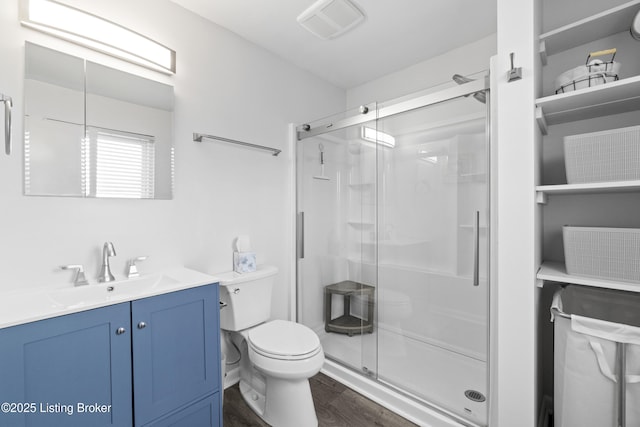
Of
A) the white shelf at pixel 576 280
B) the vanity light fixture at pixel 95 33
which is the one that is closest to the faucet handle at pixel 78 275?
the vanity light fixture at pixel 95 33

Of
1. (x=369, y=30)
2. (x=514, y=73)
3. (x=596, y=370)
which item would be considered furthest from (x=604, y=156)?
(x=369, y=30)

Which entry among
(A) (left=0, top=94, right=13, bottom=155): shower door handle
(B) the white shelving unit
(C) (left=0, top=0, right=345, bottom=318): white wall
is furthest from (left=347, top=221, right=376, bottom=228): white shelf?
(A) (left=0, top=94, right=13, bottom=155): shower door handle

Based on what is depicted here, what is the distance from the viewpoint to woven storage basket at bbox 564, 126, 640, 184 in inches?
44.9

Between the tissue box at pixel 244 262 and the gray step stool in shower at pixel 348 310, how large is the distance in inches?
29.6

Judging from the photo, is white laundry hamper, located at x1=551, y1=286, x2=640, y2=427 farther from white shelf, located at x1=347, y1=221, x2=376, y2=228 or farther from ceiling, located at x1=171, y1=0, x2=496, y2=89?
ceiling, located at x1=171, y1=0, x2=496, y2=89

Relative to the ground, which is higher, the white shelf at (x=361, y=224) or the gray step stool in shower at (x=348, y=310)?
the white shelf at (x=361, y=224)

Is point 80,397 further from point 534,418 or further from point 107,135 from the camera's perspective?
point 534,418

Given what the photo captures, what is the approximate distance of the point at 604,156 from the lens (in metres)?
1.19

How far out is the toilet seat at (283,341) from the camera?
161 centimetres

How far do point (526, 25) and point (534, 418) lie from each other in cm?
172

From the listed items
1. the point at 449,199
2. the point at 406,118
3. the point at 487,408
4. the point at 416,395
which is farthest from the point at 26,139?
the point at 487,408

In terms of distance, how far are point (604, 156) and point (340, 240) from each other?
1.64 metres

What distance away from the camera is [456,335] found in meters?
1.93

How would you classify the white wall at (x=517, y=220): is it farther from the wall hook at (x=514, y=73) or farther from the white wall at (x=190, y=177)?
the white wall at (x=190, y=177)
